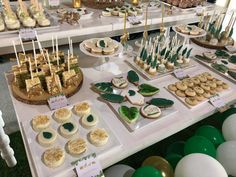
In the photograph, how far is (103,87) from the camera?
116 cm

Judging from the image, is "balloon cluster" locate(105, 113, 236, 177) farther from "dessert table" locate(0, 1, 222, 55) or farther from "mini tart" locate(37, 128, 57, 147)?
"dessert table" locate(0, 1, 222, 55)

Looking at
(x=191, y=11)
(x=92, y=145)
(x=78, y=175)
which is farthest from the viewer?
(x=191, y=11)

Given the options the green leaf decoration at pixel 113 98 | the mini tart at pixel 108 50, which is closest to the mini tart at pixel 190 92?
the green leaf decoration at pixel 113 98

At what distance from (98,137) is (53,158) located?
7.1 inches

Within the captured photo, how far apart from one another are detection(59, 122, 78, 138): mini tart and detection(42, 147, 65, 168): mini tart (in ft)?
0.25

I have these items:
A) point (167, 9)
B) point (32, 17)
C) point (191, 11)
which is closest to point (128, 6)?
point (167, 9)

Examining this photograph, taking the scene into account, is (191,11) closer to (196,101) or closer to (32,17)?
(196,101)

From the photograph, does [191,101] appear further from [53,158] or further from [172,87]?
[53,158]

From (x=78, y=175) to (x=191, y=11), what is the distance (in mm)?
1828

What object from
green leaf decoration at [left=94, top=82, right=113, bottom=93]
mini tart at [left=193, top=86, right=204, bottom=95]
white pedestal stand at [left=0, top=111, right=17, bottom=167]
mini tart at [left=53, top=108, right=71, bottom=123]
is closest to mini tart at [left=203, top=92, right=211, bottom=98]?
mini tart at [left=193, top=86, right=204, bottom=95]

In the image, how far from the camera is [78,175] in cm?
76

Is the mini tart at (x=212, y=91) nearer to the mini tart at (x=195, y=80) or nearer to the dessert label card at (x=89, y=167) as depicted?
the mini tart at (x=195, y=80)

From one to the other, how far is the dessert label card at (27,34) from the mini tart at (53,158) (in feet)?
2.67

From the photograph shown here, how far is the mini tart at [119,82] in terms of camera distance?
1.17 meters
